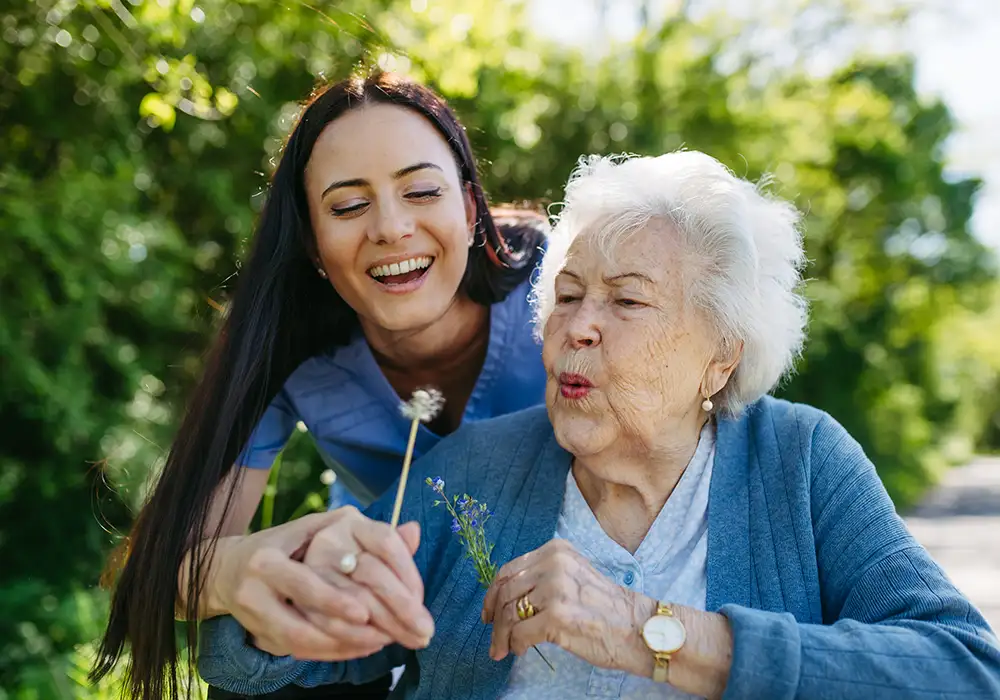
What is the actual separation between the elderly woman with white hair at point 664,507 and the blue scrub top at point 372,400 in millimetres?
417

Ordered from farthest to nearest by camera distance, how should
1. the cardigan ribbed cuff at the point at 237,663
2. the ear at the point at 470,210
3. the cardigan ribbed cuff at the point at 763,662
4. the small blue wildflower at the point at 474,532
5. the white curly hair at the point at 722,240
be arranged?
the ear at the point at 470,210 → the white curly hair at the point at 722,240 → the cardigan ribbed cuff at the point at 237,663 → the small blue wildflower at the point at 474,532 → the cardigan ribbed cuff at the point at 763,662

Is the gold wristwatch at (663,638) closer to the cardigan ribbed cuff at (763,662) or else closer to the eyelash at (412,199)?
the cardigan ribbed cuff at (763,662)

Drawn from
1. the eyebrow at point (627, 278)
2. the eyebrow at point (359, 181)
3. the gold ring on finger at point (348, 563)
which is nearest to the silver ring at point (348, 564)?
the gold ring on finger at point (348, 563)

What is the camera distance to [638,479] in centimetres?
236

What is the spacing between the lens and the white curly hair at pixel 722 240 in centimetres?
232

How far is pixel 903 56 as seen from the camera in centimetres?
1263

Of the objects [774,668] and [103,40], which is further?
[103,40]

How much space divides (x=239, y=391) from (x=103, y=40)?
2.36m

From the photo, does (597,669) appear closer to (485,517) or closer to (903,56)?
(485,517)

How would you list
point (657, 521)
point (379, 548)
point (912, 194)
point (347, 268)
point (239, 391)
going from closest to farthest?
1. point (379, 548)
2. point (657, 521)
3. point (239, 391)
4. point (347, 268)
5. point (912, 194)

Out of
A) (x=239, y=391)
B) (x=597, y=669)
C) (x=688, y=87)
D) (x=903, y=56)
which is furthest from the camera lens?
(x=903, y=56)

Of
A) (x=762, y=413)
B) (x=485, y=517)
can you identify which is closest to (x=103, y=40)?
(x=485, y=517)

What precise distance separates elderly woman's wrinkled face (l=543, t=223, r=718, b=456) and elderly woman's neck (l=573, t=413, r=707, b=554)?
0.04 meters

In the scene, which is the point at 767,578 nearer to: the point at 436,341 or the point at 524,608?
the point at 524,608
